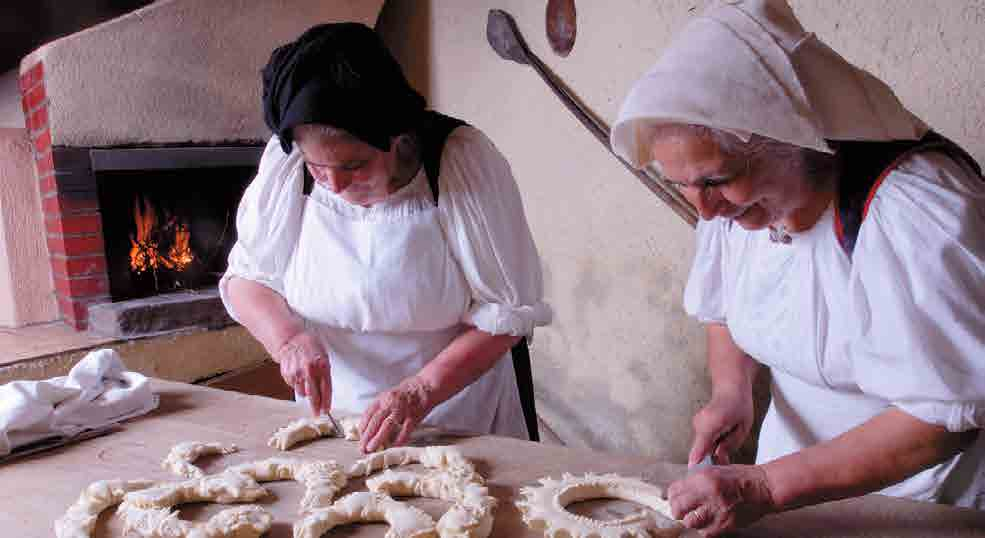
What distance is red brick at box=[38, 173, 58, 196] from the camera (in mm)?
2939

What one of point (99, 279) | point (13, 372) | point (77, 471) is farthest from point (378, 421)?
point (99, 279)

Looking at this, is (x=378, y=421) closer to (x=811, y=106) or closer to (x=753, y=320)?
(x=753, y=320)

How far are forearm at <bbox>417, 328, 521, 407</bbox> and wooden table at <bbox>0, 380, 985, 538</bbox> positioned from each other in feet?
0.38

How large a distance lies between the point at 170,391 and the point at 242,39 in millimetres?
1958

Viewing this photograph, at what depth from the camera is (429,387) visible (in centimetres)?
150

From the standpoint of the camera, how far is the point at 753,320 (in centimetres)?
130

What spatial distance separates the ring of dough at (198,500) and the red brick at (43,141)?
2251mm

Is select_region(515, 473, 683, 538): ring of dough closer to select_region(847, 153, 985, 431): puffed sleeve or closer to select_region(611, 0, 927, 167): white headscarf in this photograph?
select_region(847, 153, 985, 431): puffed sleeve

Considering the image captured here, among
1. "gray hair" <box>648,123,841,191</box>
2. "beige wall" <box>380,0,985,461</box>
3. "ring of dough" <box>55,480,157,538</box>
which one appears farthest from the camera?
"beige wall" <box>380,0,985,461</box>

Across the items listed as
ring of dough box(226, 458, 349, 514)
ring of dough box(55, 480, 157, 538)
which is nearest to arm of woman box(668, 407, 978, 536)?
ring of dough box(226, 458, 349, 514)

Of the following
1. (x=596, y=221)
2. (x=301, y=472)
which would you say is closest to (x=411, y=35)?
(x=596, y=221)

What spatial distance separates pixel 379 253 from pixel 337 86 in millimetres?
420

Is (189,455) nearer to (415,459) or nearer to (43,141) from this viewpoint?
(415,459)

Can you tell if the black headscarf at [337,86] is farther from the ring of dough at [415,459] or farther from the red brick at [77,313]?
the red brick at [77,313]
